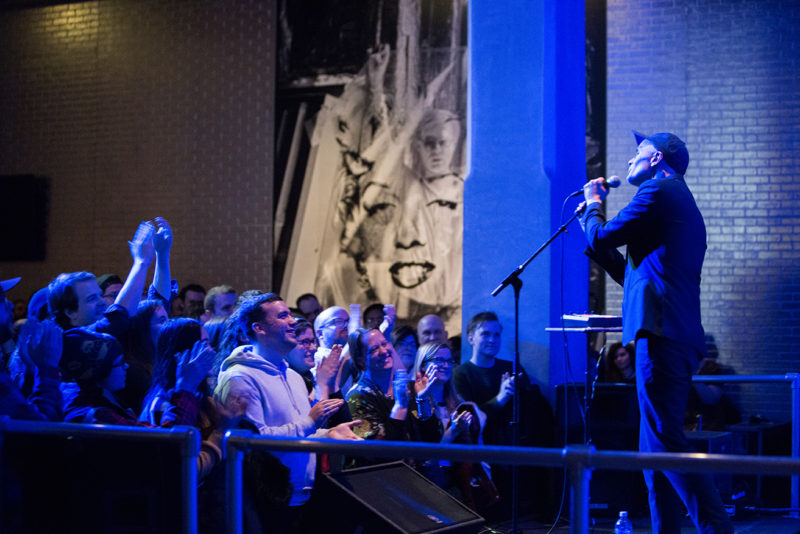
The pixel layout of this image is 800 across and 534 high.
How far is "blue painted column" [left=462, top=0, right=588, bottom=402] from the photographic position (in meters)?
5.73

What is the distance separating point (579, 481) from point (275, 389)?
161 cm

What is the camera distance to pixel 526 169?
5.80m

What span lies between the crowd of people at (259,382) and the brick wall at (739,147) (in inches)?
110

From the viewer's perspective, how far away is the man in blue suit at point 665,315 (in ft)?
10.8

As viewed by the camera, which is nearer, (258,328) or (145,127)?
(258,328)

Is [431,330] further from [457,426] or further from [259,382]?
[259,382]

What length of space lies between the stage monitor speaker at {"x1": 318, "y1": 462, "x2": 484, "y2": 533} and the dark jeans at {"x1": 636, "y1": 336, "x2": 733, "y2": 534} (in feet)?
2.36

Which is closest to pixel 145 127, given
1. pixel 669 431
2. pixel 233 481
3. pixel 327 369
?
pixel 327 369

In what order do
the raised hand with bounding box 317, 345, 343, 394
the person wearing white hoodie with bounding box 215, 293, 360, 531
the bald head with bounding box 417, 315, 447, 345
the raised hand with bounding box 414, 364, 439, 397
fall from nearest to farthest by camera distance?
the person wearing white hoodie with bounding box 215, 293, 360, 531 < the raised hand with bounding box 317, 345, 343, 394 < the raised hand with bounding box 414, 364, 439, 397 < the bald head with bounding box 417, 315, 447, 345

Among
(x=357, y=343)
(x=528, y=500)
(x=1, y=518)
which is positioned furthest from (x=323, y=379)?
(x=528, y=500)

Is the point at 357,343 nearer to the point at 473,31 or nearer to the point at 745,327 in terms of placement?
the point at 473,31

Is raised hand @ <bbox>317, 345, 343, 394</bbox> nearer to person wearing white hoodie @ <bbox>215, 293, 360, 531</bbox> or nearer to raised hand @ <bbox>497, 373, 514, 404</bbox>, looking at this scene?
person wearing white hoodie @ <bbox>215, 293, 360, 531</bbox>

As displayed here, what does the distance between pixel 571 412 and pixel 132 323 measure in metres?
2.65

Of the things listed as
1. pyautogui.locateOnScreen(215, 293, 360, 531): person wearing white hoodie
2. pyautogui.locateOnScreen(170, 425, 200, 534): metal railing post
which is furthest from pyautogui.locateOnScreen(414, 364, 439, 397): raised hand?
pyautogui.locateOnScreen(170, 425, 200, 534): metal railing post
